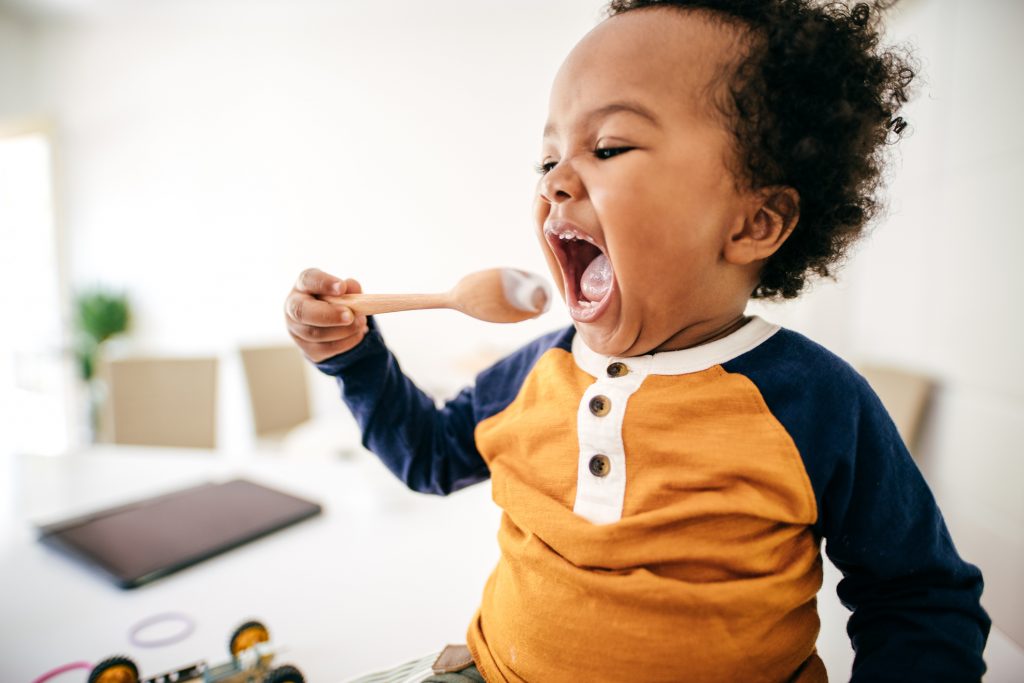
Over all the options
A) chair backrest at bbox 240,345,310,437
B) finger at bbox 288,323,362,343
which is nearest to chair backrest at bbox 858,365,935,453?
finger at bbox 288,323,362,343

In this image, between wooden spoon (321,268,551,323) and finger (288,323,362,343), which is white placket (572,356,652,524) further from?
finger (288,323,362,343)

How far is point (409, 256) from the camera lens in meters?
3.32

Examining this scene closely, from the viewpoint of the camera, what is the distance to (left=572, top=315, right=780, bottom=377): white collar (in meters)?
0.56

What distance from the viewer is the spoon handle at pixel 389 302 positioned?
20.8 inches

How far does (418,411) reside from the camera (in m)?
0.71

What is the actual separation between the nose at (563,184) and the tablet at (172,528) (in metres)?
0.68

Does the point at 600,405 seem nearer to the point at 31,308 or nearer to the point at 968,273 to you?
the point at 968,273

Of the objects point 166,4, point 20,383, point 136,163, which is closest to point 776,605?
point 166,4

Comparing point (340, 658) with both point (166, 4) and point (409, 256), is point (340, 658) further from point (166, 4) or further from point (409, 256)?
point (166, 4)

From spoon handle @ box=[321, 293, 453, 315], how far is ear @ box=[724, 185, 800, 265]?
282mm

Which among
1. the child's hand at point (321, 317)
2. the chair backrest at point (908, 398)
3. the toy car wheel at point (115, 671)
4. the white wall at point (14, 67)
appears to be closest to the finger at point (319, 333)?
the child's hand at point (321, 317)

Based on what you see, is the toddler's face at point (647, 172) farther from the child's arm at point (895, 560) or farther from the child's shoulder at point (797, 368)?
the child's arm at point (895, 560)

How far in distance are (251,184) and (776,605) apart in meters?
3.88

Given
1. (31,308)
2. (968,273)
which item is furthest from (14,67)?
(968,273)
